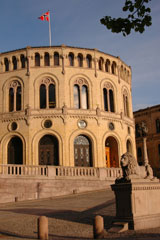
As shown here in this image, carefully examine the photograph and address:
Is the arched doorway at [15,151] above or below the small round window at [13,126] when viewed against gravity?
below

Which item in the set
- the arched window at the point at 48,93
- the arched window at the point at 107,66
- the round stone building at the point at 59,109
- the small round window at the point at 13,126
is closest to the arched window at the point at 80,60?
the round stone building at the point at 59,109

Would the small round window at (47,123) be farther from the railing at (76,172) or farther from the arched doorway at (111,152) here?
the arched doorway at (111,152)

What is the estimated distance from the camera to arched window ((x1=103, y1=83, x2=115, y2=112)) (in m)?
40.1

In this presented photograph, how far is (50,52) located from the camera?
38219 millimetres

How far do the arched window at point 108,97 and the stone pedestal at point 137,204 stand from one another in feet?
86.3

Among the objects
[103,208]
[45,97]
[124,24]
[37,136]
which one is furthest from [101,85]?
[124,24]

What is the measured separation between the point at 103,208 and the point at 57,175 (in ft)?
41.6

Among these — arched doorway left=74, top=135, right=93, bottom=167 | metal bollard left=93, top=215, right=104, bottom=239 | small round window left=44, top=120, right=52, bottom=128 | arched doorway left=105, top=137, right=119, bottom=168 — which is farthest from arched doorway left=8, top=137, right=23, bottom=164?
metal bollard left=93, top=215, right=104, bottom=239

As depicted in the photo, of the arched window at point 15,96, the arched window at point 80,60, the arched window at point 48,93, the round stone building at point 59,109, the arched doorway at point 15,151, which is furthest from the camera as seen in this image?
the arched window at point 80,60

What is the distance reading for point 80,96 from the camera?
38.3m

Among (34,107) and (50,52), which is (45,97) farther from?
(50,52)

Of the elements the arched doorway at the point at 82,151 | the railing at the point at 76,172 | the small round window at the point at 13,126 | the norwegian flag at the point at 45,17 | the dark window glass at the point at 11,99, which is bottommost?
the railing at the point at 76,172

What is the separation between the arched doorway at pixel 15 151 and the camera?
36688 mm

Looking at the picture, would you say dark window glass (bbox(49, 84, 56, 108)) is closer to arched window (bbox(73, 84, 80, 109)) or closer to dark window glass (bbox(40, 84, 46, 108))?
dark window glass (bbox(40, 84, 46, 108))
